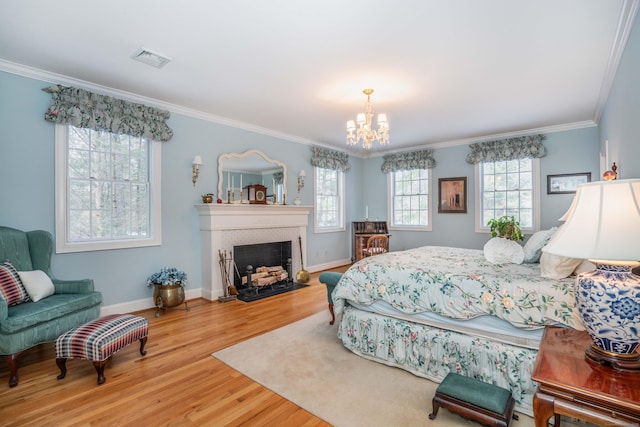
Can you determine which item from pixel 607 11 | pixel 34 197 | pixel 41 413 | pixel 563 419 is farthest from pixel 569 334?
pixel 34 197

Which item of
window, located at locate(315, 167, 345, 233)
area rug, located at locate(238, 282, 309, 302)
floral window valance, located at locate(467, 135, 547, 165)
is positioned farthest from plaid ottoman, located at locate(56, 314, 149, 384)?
floral window valance, located at locate(467, 135, 547, 165)

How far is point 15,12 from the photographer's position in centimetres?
229

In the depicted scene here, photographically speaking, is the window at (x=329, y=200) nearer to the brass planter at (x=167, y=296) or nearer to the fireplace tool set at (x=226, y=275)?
the fireplace tool set at (x=226, y=275)

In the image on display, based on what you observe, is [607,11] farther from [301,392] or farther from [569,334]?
[301,392]

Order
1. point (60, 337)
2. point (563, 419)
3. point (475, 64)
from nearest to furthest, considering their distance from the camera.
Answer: point (563, 419) < point (60, 337) < point (475, 64)

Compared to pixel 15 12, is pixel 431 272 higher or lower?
lower

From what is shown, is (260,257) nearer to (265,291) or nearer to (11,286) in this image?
(265,291)

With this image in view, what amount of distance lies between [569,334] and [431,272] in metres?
1.02

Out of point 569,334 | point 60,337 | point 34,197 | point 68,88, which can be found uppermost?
point 68,88

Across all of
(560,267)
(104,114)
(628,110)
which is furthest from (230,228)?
(628,110)

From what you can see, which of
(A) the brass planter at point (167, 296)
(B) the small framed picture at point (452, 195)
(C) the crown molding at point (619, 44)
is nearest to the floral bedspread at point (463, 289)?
(C) the crown molding at point (619, 44)

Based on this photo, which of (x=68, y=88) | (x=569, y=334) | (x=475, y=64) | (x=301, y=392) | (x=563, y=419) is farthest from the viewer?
(x=68, y=88)

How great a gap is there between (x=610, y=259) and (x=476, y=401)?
3.77 feet

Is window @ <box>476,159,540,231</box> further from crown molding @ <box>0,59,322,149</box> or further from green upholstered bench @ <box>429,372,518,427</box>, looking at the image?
green upholstered bench @ <box>429,372,518,427</box>
